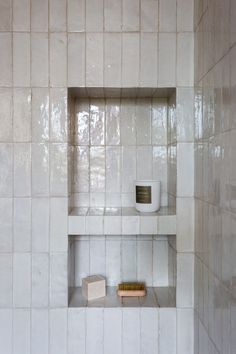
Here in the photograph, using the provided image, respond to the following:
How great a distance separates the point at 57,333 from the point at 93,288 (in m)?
0.21

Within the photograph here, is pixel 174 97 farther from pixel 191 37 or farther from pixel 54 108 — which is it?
pixel 54 108

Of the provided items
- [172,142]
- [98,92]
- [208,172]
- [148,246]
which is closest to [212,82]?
[208,172]

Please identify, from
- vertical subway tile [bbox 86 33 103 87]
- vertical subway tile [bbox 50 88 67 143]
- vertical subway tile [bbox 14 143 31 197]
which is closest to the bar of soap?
vertical subway tile [bbox 14 143 31 197]

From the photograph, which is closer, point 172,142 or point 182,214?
point 182,214

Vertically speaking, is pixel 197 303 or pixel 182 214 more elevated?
Result: pixel 182 214

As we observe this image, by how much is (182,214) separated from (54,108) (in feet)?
2.03

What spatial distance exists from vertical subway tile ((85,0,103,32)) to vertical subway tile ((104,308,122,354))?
1.05m

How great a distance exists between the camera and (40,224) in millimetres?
1250

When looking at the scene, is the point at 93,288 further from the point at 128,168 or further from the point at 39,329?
the point at 128,168

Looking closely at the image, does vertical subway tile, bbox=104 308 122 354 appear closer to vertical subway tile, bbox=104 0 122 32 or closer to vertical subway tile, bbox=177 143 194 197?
vertical subway tile, bbox=177 143 194 197

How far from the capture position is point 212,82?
1003 mm

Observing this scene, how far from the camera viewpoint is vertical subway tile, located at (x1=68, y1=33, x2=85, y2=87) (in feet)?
4.07

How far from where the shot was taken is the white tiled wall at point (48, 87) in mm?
1239

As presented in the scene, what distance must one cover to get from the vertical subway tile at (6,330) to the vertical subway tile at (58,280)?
17 centimetres
